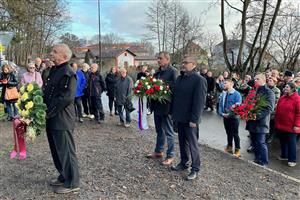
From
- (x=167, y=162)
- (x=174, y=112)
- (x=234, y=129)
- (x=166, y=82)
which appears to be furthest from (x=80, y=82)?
(x=174, y=112)

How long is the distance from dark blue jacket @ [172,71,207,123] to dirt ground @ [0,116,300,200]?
109 cm

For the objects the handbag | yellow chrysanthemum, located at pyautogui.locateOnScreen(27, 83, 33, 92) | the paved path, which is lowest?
the paved path

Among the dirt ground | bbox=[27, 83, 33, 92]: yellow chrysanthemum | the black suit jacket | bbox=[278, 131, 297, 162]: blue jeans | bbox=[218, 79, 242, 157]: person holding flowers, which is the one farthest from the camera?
bbox=[218, 79, 242, 157]: person holding flowers

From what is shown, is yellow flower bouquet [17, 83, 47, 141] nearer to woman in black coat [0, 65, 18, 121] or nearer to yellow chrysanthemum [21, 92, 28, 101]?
yellow chrysanthemum [21, 92, 28, 101]

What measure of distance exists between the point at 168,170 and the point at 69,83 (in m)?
2.53

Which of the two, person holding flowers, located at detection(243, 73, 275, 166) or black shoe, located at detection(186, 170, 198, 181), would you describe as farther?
person holding flowers, located at detection(243, 73, 275, 166)

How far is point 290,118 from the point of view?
6.67 m

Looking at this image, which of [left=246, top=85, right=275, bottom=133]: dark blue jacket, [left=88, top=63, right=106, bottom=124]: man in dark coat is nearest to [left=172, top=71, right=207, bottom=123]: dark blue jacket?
[left=246, top=85, right=275, bottom=133]: dark blue jacket

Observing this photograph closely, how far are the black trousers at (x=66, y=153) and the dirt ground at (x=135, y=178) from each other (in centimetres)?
24

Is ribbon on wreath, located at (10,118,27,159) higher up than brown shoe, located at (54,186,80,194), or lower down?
higher up

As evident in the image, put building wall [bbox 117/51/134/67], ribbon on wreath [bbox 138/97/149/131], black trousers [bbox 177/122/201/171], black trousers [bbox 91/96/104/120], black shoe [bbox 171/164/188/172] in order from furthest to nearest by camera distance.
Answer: building wall [bbox 117/51/134/67] < black trousers [bbox 91/96/104/120] < ribbon on wreath [bbox 138/97/149/131] < black shoe [bbox 171/164/188/172] < black trousers [bbox 177/122/201/171]

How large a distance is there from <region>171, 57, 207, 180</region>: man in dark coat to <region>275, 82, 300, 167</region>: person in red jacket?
8.82ft

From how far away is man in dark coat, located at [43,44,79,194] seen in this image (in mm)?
4125

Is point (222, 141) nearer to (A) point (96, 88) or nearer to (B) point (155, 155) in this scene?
(B) point (155, 155)
